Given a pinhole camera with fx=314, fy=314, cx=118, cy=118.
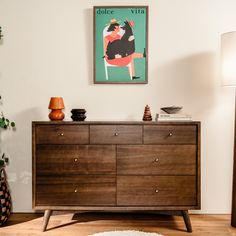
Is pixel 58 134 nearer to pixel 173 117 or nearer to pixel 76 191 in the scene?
pixel 76 191

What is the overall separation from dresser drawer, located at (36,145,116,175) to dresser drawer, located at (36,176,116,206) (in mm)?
63

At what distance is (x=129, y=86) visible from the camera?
2846 millimetres

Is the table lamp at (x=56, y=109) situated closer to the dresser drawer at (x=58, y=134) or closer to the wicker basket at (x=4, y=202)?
the dresser drawer at (x=58, y=134)

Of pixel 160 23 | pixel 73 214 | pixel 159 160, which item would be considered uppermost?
pixel 160 23

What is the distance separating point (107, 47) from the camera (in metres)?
2.81

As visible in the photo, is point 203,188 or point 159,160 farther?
point 203,188

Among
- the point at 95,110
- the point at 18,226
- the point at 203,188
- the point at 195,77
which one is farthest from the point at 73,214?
the point at 195,77

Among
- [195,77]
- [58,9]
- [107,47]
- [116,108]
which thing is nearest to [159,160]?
[116,108]

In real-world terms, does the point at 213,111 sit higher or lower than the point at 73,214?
higher

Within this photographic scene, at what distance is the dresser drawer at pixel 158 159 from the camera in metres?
2.39

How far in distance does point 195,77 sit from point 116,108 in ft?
2.51

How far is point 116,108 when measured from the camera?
2.85 m

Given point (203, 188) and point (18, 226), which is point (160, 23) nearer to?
point (203, 188)

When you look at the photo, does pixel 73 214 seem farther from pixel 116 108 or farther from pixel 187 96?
pixel 187 96
